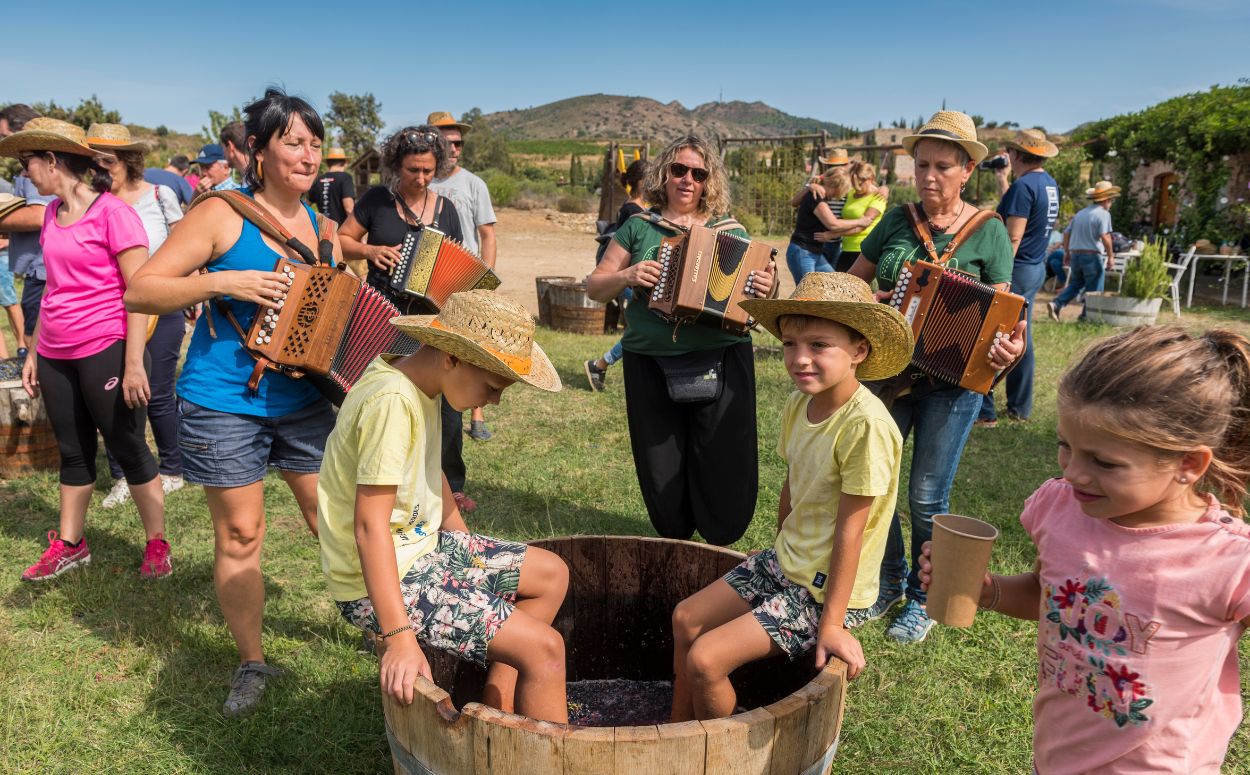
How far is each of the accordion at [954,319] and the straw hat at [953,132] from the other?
0.54m

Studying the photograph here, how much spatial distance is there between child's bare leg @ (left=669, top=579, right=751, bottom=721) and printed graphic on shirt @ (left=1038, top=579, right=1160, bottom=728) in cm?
100

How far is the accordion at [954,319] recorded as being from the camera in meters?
3.33

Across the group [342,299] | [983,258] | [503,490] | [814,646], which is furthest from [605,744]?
[503,490]

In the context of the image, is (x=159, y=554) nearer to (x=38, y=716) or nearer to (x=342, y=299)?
(x=38, y=716)

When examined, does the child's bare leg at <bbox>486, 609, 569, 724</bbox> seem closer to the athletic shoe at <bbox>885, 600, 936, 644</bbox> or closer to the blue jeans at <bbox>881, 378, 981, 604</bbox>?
the blue jeans at <bbox>881, 378, 981, 604</bbox>

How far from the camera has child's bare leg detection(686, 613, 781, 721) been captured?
97.6 inches

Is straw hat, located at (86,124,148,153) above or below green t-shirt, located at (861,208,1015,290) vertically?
above

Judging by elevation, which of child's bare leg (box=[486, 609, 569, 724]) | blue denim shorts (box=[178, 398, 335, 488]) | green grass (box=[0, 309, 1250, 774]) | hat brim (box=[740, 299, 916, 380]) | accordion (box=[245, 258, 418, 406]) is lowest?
green grass (box=[0, 309, 1250, 774])

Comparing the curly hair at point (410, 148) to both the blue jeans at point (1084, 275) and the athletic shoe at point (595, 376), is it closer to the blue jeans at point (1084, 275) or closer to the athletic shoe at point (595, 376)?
the athletic shoe at point (595, 376)

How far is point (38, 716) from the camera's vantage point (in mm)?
3277

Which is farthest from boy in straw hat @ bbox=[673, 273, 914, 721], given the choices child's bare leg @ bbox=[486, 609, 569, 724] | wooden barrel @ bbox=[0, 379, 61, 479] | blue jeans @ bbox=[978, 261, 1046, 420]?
wooden barrel @ bbox=[0, 379, 61, 479]

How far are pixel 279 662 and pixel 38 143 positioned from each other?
104 inches

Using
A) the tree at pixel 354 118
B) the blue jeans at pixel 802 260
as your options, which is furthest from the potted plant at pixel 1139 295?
the tree at pixel 354 118

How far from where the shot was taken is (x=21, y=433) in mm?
5832
